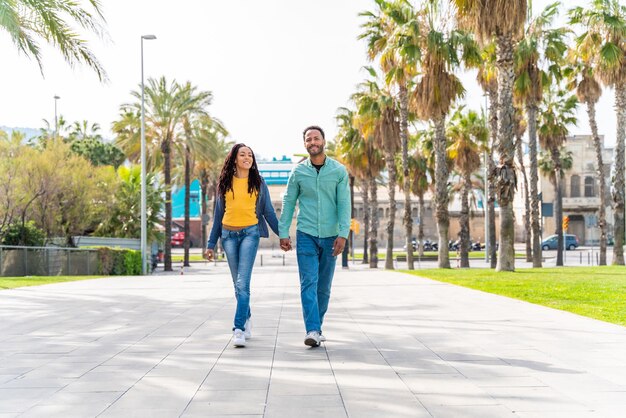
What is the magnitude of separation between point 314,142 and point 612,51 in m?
24.6

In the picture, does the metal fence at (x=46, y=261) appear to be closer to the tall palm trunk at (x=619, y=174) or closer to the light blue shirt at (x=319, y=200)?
the light blue shirt at (x=319, y=200)

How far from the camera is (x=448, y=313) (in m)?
10.2

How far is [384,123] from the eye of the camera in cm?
3309

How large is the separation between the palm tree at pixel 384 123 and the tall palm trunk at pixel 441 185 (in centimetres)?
392

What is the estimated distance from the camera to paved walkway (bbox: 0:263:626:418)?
15.5 feet

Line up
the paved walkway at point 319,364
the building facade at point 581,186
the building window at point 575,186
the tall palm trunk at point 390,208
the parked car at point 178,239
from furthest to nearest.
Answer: the parked car at point 178,239
the building window at point 575,186
the building facade at point 581,186
the tall palm trunk at point 390,208
the paved walkway at point 319,364

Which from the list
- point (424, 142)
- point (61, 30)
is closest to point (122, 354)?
point (61, 30)

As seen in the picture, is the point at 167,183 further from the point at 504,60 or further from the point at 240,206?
the point at 240,206

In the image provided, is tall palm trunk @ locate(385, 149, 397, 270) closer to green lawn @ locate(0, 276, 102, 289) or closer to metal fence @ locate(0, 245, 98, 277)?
metal fence @ locate(0, 245, 98, 277)

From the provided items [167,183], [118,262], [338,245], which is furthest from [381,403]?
[167,183]

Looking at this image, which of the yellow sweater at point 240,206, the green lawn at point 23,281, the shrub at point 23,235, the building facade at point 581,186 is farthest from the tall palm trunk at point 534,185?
the building facade at point 581,186

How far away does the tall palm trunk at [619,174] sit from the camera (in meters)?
29.4

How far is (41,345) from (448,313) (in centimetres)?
548

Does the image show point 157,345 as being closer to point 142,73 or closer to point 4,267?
point 4,267
